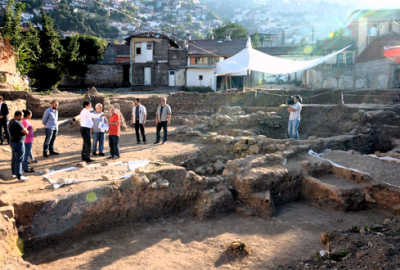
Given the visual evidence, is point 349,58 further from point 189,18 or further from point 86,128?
point 189,18

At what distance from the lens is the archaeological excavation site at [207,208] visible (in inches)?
178

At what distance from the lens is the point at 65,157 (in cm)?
838

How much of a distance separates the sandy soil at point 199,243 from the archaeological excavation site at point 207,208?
0.06 ft

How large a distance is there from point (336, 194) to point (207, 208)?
106 inches

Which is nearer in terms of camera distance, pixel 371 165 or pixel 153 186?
pixel 153 186

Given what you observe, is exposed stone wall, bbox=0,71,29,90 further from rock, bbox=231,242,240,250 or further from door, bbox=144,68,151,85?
rock, bbox=231,242,240,250

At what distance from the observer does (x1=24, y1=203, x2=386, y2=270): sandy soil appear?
180 inches

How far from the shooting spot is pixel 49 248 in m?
4.80

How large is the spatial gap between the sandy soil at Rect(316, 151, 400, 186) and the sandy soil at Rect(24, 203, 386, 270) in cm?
101

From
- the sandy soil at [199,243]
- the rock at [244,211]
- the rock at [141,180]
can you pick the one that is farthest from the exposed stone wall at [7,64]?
the rock at [244,211]

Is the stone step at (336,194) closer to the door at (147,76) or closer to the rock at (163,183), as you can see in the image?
the rock at (163,183)

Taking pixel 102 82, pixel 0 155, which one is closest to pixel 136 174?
pixel 0 155

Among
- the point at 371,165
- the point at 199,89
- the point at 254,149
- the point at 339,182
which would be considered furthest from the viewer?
the point at 199,89

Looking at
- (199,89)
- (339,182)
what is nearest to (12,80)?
(199,89)
